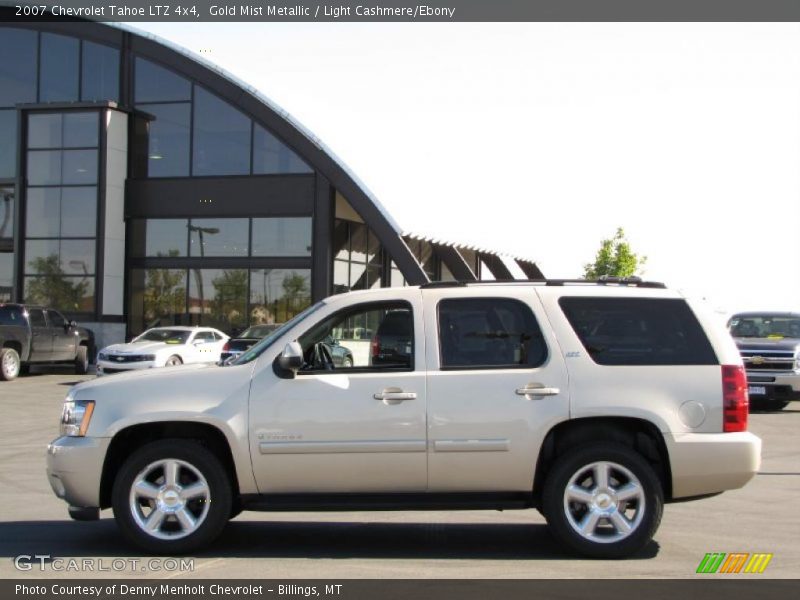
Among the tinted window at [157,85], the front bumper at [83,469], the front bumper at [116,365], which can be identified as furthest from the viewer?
the tinted window at [157,85]

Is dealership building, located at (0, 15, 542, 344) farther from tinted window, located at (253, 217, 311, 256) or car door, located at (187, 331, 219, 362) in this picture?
car door, located at (187, 331, 219, 362)

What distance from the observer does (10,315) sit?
87.1 ft

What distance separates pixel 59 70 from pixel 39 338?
12267mm

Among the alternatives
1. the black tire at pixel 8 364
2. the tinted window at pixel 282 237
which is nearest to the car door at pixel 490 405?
the black tire at pixel 8 364

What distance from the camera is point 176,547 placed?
24.3 ft

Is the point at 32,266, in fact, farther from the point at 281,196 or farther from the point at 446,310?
the point at 446,310

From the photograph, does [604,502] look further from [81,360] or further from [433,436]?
[81,360]

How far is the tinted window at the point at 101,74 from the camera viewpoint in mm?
35188

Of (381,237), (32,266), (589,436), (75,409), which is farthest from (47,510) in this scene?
(32,266)

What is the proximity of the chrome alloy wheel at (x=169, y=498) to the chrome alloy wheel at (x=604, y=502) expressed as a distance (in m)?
2.53

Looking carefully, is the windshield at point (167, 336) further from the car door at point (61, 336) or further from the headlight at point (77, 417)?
the headlight at point (77, 417)

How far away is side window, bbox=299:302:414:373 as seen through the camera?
771cm
